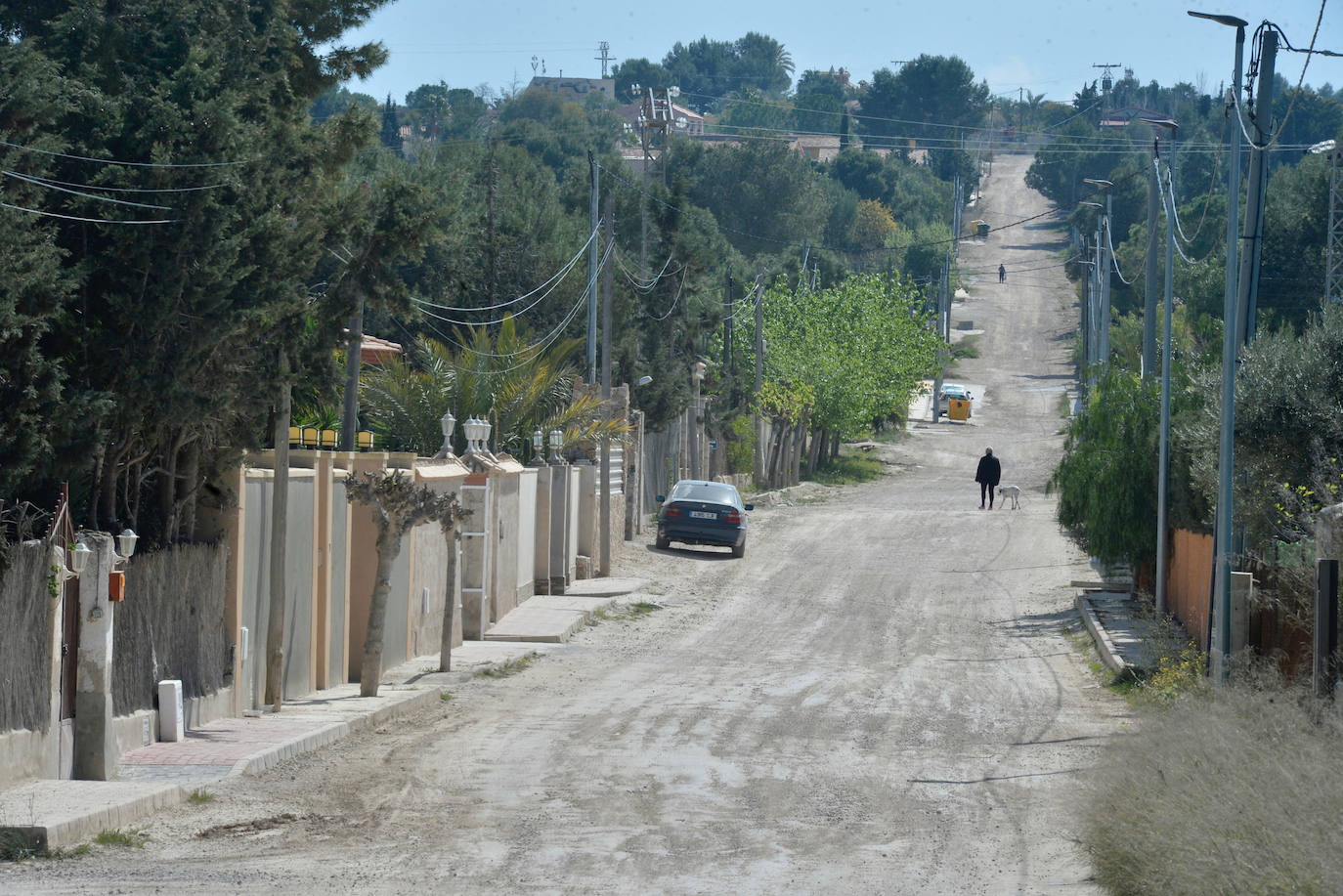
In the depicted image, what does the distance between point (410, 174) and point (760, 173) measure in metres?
54.3

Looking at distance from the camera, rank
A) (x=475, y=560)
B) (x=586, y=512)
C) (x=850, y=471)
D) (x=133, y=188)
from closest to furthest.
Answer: (x=133, y=188), (x=475, y=560), (x=586, y=512), (x=850, y=471)

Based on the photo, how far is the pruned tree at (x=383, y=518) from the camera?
15938 millimetres

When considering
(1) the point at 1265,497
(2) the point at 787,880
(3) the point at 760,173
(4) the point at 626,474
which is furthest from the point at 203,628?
(3) the point at 760,173

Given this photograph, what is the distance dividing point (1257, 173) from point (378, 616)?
998 centimetres

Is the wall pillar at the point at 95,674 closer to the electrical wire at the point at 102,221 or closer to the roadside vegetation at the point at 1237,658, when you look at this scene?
the electrical wire at the point at 102,221

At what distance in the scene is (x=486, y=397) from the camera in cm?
2816

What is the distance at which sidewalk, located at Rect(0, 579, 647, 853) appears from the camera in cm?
939

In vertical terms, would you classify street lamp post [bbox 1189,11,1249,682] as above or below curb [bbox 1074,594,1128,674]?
above

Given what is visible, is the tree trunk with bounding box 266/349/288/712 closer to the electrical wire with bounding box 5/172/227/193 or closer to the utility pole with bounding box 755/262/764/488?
the electrical wire with bounding box 5/172/227/193

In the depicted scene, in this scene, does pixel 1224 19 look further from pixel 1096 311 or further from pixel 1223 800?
pixel 1096 311

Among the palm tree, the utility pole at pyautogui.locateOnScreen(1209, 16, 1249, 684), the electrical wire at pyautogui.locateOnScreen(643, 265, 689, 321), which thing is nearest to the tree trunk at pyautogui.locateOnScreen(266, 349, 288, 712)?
the utility pole at pyautogui.locateOnScreen(1209, 16, 1249, 684)

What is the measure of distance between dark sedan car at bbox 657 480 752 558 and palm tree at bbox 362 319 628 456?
228 cm

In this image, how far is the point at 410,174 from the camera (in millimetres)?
45188

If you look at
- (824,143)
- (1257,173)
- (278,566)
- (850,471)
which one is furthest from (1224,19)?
(824,143)
